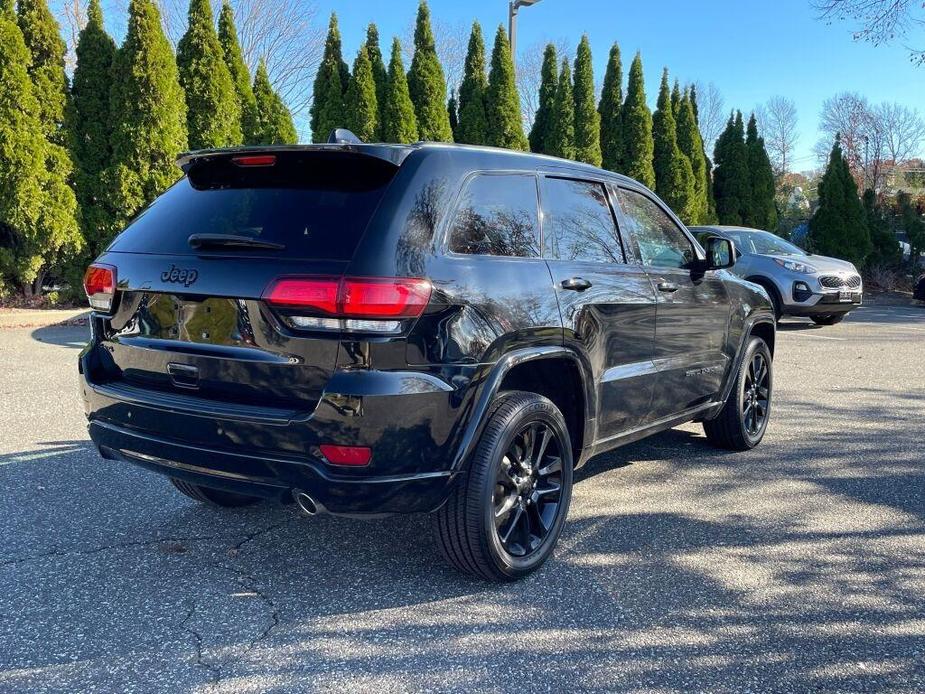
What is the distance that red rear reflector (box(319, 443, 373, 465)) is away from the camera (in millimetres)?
2733

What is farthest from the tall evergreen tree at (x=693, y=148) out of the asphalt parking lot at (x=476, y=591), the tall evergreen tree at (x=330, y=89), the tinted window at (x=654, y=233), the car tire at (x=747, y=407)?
the tinted window at (x=654, y=233)

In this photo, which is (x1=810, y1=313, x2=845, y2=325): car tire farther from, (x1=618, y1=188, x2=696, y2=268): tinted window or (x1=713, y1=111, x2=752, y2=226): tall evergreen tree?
(x1=618, y1=188, x2=696, y2=268): tinted window

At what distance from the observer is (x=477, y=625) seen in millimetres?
2941

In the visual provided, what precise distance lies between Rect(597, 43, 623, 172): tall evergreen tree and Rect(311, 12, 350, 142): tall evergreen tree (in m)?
6.81

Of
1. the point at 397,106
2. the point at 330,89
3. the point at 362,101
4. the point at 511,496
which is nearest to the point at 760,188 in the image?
the point at 397,106

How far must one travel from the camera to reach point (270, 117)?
15.8 m

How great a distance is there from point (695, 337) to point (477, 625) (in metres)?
2.41

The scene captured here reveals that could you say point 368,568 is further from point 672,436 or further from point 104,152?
point 104,152

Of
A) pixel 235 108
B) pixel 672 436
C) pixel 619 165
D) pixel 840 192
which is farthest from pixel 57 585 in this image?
pixel 840 192

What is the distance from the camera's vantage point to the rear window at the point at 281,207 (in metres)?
2.92

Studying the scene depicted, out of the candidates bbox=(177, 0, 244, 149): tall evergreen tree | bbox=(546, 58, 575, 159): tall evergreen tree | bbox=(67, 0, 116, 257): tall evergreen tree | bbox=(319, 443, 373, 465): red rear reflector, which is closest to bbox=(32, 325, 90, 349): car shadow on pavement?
bbox=(67, 0, 116, 257): tall evergreen tree

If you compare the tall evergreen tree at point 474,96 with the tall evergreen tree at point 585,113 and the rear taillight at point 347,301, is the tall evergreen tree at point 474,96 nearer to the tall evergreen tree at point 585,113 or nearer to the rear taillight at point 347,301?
the tall evergreen tree at point 585,113

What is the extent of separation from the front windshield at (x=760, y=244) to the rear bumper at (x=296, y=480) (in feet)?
35.5

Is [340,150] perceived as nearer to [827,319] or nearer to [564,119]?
[827,319]
